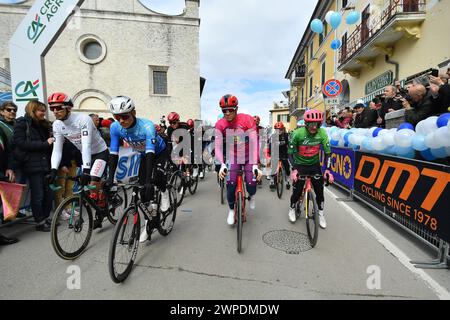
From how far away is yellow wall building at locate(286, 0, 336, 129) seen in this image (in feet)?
68.6

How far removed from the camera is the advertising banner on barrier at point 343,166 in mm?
5996

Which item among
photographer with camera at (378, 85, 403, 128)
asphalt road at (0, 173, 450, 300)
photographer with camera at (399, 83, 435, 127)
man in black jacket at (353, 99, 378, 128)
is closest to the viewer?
asphalt road at (0, 173, 450, 300)

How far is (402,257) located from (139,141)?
3819mm

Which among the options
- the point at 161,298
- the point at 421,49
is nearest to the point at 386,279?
the point at 161,298

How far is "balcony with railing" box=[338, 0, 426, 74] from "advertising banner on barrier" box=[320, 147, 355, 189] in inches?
282

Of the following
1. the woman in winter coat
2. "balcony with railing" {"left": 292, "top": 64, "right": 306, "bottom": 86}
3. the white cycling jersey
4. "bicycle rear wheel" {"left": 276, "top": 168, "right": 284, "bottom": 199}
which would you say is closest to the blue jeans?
the woman in winter coat

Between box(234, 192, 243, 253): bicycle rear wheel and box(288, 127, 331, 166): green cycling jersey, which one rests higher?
box(288, 127, 331, 166): green cycling jersey

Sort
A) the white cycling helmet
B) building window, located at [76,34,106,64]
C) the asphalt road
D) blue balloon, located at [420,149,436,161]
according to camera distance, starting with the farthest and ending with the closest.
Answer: building window, located at [76,34,106,64] → blue balloon, located at [420,149,436,161] → the white cycling helmet → the asphalt road

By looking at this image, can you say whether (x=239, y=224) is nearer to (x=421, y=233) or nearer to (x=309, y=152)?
(x=309, y=152)

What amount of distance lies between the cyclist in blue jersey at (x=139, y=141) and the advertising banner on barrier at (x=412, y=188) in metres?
3.53

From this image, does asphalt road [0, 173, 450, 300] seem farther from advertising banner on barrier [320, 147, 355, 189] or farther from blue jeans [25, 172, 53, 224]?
advertising banner on barrier [320, 147, 355, 189]

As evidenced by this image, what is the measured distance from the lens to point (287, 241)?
3.78 m

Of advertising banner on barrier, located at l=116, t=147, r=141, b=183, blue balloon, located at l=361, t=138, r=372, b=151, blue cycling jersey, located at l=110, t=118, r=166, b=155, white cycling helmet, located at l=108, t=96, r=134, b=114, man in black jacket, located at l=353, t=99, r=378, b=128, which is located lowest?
advertising banner on barrier, located at l=116, t=147, r=141, b=183
